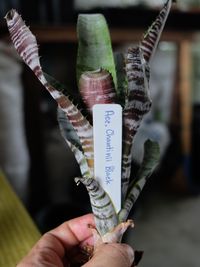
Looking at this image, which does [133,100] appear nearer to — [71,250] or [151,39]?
A: [151,39]

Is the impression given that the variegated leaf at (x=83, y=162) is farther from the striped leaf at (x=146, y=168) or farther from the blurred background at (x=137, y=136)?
the blurred background at (x=137, y=136)

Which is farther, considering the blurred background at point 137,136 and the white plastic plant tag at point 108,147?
the blurred background at point 137,136

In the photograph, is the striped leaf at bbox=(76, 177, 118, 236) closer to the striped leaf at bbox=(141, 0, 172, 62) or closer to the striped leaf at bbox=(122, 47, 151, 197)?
the striped leaf at bbox=(122, 47, 151, 197)

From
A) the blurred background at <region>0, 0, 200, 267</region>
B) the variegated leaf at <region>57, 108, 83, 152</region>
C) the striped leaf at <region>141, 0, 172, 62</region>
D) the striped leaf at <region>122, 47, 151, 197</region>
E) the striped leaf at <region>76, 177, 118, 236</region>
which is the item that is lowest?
the blurred background at <region>0, 0, 200, 267</region>

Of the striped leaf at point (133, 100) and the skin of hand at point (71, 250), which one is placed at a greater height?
the striped leaf at point (133, 100)

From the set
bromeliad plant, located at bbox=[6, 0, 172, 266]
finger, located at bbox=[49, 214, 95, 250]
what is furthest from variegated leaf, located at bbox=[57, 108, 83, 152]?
finger, located at bbox=[49, 214, 95, 250]

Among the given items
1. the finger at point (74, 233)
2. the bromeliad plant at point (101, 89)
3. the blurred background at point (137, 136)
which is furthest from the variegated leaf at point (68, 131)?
the blurred background at point (137, 136)

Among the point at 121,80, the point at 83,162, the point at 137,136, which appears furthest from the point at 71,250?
the point at 137,136
